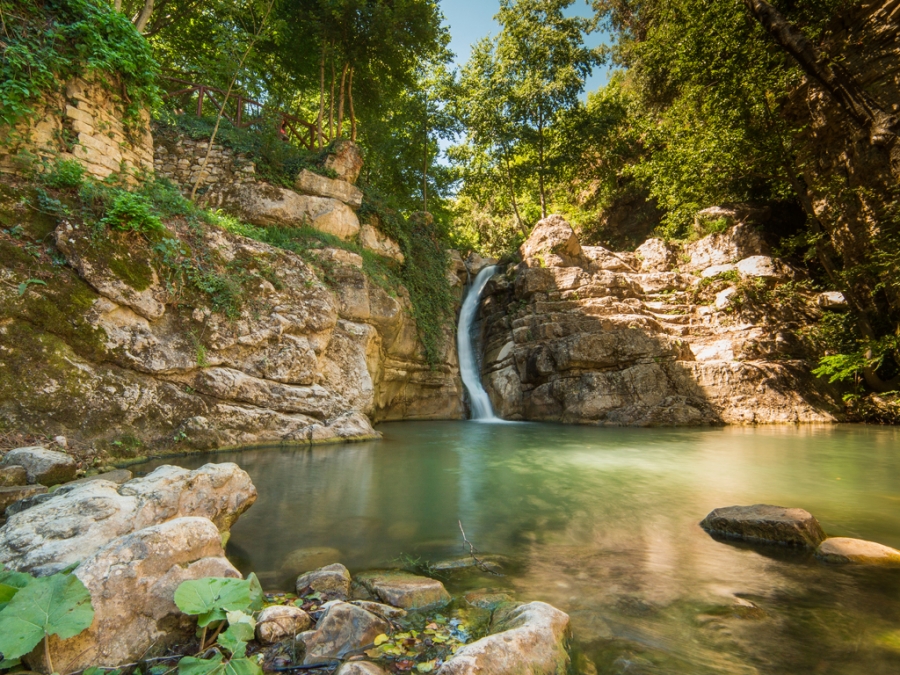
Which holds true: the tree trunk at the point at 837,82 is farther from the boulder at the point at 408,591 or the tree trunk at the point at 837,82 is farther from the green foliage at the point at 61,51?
the green foliage at the point at 61,51

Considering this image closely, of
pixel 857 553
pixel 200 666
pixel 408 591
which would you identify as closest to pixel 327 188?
pixel 408 591

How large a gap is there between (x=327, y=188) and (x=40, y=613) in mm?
12437

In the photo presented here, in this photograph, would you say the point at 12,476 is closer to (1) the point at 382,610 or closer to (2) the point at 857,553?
(1) the point at 382,610

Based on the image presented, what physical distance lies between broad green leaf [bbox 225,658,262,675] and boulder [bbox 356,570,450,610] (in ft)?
3.11

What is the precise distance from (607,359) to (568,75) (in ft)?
42.4

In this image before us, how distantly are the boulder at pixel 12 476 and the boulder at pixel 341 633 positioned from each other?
3.72 meters

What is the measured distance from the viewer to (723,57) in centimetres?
1277

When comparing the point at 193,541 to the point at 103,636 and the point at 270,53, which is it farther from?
the point at 270,53

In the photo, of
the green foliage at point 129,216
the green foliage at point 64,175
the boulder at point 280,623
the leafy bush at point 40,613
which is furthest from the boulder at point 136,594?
the green foliage at point 64,175

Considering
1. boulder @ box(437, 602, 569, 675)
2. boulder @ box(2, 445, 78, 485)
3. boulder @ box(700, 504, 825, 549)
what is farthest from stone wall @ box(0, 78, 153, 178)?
boulder @ box(700, 504, 825, 549)

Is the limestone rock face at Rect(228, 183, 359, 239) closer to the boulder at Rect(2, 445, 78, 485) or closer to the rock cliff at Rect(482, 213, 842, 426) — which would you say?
the rock cliff at Rect(482, 213, 842, 426)

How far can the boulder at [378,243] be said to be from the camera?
1340cm

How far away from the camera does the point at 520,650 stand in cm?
187

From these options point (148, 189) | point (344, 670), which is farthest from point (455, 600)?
point (148, 189)
